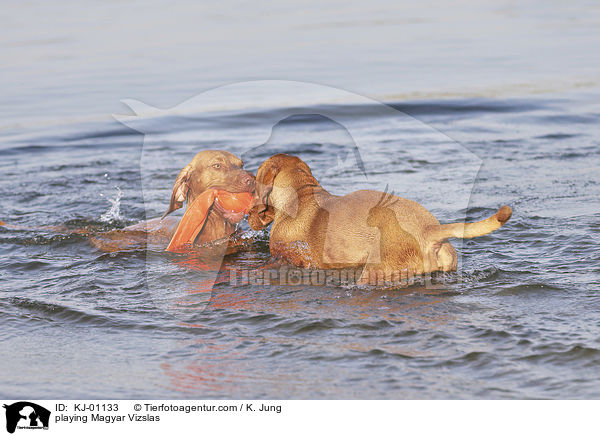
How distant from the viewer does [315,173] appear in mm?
9070

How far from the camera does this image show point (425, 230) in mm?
5094

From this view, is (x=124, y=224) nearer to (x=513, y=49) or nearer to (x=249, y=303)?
(x=249, y=303)

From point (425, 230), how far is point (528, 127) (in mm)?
6089

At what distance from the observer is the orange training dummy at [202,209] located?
20.5 ft

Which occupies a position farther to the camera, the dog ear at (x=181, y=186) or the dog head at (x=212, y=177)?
the dog ear at (x=181, y=186)

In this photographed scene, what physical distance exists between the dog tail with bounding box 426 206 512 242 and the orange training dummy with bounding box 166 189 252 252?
1749 mm

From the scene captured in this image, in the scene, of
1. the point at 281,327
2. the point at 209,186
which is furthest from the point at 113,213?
the point at 281,327

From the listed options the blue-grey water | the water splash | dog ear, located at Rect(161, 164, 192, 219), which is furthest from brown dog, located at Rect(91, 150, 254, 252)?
the water splash

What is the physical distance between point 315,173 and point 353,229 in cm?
388

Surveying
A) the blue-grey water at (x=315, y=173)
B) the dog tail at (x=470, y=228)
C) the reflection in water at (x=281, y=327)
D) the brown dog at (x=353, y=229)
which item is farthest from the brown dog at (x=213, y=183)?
the dog tail at (x=470, y=228)
